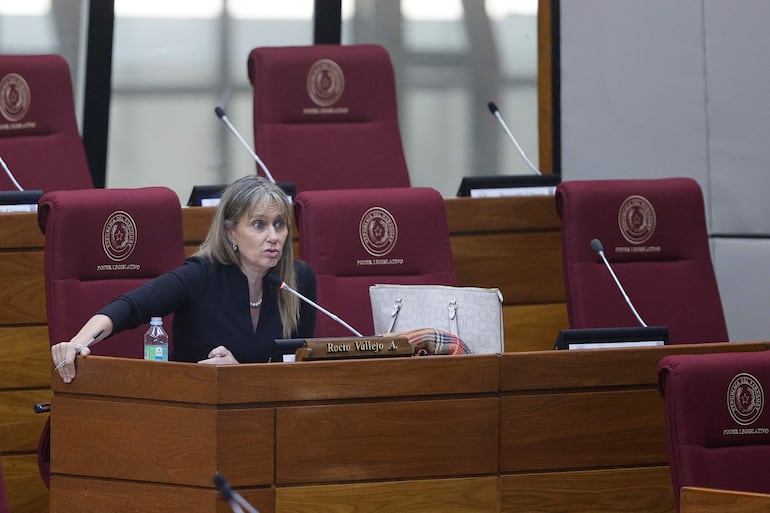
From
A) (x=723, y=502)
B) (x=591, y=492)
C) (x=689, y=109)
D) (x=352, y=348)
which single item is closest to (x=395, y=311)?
(x=352, y=348)

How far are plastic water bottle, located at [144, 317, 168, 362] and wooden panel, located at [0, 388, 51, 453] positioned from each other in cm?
46

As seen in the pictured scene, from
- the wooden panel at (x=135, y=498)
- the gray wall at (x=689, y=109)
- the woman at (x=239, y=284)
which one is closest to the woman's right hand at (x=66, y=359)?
the wooden panel at (x=135, y=498)

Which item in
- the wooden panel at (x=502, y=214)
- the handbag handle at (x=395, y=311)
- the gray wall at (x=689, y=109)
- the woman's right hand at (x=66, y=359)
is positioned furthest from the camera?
the gray wall at (x=689, y=109)

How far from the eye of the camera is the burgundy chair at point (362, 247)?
8.96 ft

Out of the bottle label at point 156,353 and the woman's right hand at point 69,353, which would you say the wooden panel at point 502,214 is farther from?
the woman's right hand at point 69,353

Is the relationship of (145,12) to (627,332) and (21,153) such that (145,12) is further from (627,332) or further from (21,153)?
(627,332)

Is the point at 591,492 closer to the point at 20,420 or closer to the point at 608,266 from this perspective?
the point at 608,266

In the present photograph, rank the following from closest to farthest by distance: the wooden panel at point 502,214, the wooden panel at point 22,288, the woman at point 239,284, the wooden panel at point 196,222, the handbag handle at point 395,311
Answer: the handbag handle at point 395,311 → the woman at point 239,284 → the wooden panel at point 22,288 → the wooden panel at point 196,222 → the wooden panel at point 502,214

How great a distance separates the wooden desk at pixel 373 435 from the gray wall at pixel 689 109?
1.39 metres

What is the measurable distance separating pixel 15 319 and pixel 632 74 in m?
1.86

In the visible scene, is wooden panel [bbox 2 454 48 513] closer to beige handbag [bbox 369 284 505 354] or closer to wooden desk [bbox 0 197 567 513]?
wooden desk [bbox 0 197 567 513]

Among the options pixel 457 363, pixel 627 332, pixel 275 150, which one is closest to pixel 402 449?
pixel 457 363

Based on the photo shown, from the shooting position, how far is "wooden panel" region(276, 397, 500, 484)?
2062 millimetres


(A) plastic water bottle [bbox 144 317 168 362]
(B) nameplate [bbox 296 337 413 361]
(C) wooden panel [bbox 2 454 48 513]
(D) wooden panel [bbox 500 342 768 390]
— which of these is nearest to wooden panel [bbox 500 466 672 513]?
(D) wooden panel [bbox 500 342 768 390]
